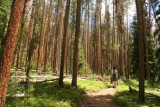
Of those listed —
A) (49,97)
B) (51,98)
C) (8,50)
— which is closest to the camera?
(8,50)

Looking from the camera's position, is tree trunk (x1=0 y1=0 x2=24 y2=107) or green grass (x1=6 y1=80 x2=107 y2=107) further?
green grass (x1=6 y1=80 x2=107 y2=107)

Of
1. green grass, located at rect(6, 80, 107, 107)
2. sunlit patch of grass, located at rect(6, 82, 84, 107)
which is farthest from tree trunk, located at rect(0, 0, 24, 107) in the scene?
sunlit patch of grass, located at rect(6, 82, 84, 107)

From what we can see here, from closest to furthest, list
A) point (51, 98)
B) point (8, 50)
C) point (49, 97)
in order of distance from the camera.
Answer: point (8, 50) → point (51, 98) → point (49, 97)

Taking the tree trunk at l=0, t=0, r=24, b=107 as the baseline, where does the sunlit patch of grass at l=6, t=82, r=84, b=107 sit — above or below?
below

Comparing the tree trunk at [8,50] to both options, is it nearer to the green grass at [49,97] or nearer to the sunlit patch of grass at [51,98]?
the green grass at [49,97]

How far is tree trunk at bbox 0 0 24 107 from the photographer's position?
23.4ft

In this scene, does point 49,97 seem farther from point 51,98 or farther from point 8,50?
point 8,50

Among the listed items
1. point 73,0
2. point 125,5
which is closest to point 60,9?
point 73,0

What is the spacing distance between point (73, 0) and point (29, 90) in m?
31.7

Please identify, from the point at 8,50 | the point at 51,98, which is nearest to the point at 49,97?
the point at 51,98

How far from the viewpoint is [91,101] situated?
1501cm

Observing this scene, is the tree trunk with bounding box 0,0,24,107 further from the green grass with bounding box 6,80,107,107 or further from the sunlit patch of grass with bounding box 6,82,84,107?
the sunlit patch of grass with bounding box 6,82,84,107

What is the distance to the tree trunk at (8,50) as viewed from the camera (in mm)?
7137

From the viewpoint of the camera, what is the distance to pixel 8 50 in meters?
7.38
